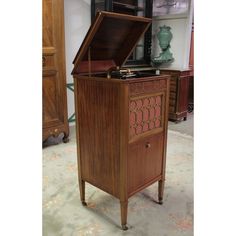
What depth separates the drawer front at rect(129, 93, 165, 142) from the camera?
157 centimetres

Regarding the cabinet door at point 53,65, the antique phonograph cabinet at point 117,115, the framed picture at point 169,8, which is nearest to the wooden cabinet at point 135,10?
the framed picture at point 169,8

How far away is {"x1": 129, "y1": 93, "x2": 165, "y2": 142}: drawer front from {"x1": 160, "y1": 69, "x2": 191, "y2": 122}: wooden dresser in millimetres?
2293

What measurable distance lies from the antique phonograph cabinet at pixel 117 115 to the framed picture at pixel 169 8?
2.71 meters

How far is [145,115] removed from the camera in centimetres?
167

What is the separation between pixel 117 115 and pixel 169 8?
11.1 feet

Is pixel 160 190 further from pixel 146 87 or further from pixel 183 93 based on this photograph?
pixel 183 93

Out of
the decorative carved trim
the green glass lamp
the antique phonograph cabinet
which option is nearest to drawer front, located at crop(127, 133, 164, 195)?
the antique phonograph cabinet

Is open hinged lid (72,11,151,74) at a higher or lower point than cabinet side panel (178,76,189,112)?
higher

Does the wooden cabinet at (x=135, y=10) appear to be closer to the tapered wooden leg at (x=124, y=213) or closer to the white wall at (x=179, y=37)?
the white wall at (x=179, y=37)

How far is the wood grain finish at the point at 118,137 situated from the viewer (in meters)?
1.54

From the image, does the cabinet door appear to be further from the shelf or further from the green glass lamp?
the green glass lamp
